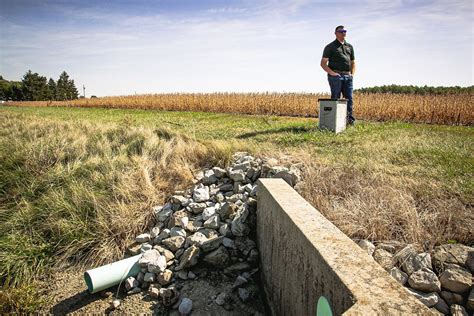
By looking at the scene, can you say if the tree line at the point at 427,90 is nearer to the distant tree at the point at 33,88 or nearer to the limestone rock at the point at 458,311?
the limestone rock at the point at 458,311

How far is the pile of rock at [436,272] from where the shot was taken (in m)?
1.78

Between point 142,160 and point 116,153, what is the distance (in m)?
0.72

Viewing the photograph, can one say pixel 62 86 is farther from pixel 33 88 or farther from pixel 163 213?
pixel 163 213

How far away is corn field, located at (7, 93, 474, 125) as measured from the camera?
8508 mm

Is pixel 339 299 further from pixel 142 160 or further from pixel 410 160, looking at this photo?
pixel 142 160

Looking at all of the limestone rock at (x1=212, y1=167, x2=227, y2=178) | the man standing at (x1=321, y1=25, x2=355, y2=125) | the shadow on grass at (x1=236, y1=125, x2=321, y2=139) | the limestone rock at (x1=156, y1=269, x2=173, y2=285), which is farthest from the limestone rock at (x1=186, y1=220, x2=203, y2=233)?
the man standing at (x1=321, y1=25, x2=355, y2=125)

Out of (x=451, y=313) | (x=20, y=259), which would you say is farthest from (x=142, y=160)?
(x=451, y=313)

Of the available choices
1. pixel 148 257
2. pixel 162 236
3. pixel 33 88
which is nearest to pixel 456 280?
pixel 148 257

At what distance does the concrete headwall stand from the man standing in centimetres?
367

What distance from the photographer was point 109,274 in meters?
2.77

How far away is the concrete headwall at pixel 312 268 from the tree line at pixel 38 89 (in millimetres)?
57033

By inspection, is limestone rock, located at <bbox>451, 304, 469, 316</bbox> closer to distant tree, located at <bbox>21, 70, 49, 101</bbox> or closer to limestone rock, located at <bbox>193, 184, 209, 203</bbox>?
limestone rock, located at <bbox>193, 184, 209, 203</bbox>

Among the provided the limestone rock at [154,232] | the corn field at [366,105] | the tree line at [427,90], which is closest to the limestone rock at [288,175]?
the limestone rock at [154,232]

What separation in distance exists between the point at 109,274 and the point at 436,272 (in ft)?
8.48
